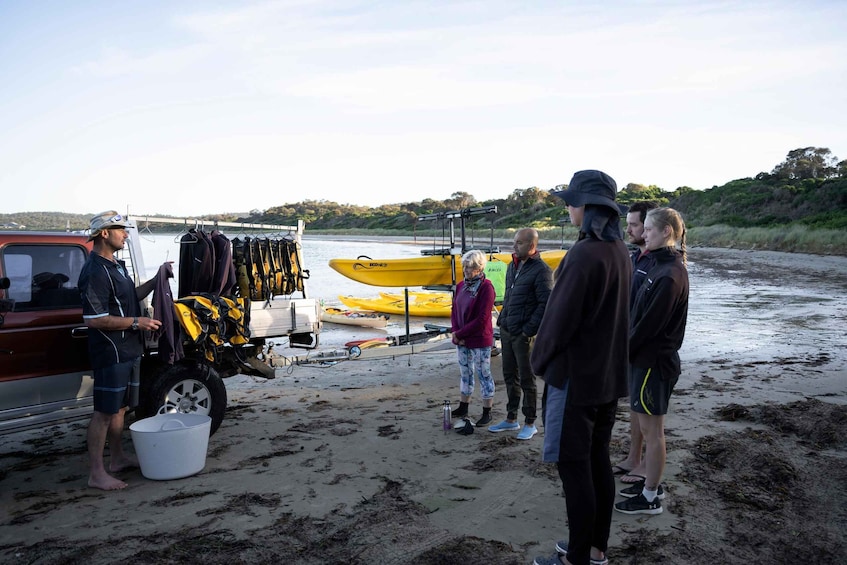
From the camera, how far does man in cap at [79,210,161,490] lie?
15.8 feet

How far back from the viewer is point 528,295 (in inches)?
234

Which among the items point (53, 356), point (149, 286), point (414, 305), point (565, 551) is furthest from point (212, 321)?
point (414, 305)

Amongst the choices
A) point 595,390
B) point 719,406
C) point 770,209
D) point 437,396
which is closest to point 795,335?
point 719,406

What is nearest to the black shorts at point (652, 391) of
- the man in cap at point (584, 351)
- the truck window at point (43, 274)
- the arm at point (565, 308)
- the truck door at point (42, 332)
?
the man in cap at point (584, 351)

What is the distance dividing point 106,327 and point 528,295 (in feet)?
11.3

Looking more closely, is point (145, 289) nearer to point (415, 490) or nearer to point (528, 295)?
point (415, 490)

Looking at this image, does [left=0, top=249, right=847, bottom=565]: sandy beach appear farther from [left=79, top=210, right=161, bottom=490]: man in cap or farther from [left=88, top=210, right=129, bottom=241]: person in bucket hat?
[left=88, top=210, right=129, bottom=241]: person in bucket hat

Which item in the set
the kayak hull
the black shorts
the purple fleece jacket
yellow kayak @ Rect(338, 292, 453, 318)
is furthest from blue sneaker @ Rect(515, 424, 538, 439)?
yellow kayak @ Rect(338, 292, 453, 318)

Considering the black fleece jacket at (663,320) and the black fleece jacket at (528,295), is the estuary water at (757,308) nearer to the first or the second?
the black fleece jacket at (528,295)

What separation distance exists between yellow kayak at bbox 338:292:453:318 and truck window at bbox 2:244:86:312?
1141cm

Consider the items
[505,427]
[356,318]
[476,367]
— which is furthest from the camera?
[356,318]

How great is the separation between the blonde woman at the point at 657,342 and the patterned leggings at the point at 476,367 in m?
2.14

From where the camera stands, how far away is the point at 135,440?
5.00m

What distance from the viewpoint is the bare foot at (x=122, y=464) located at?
526cm
